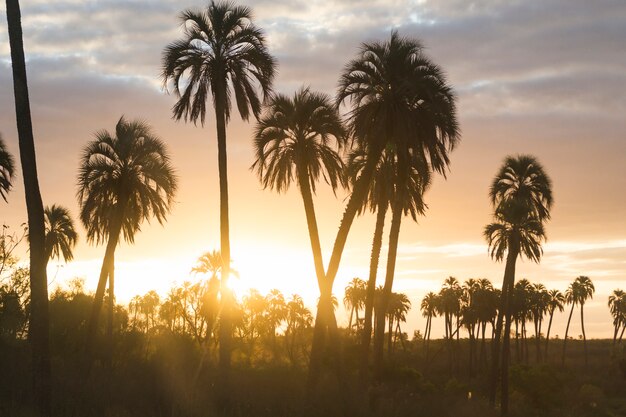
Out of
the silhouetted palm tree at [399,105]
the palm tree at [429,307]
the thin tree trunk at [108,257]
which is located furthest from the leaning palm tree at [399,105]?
the palm tree at [429,307]

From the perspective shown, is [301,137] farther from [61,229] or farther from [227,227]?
[61,229]

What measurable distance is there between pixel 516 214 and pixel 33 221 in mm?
45682

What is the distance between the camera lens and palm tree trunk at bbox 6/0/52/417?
20891mm

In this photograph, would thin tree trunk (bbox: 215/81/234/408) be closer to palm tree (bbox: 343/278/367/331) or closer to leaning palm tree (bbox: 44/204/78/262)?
leaning palm tree (bbox: 44/204/78/262)

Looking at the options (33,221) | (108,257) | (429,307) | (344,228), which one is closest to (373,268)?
(344,228)

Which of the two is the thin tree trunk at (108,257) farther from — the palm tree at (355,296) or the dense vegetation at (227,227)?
the palm tree at (355,296)

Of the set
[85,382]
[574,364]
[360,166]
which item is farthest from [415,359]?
[85,382]

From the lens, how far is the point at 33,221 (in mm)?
21797

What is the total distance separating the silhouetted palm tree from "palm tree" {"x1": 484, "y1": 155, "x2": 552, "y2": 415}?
28.3 meters

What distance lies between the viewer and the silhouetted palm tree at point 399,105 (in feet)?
113

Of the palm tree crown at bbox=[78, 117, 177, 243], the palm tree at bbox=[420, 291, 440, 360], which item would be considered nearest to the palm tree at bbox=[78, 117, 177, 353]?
the palm tree crown at bbox=[78, 117, 177, 243]

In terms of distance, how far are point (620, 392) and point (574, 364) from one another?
35.2m

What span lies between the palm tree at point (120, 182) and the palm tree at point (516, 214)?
29.3 metres

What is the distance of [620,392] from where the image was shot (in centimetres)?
9044
